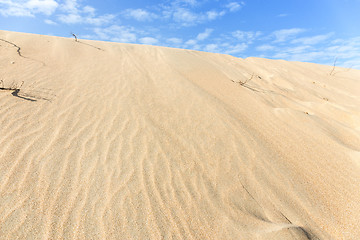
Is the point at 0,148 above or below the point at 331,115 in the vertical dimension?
below

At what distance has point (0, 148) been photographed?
2088mm

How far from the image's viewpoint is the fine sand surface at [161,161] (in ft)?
5.43

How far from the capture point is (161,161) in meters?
2.26

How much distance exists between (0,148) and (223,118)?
9.42ft

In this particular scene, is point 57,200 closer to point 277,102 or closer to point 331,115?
point 277,102

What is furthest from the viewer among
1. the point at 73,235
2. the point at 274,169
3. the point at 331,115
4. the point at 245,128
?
the point at 331,115

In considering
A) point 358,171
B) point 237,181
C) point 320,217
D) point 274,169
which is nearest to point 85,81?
point 237,181

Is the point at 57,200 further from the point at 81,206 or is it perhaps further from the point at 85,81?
the point at 85,81

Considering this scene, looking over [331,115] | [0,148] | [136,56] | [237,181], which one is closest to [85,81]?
[0,148]

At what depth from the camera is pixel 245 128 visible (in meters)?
→ 3.07

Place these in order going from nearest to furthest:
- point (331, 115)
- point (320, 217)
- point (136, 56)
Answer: point (320, 217) < point (331, 115) < point (136, 56)

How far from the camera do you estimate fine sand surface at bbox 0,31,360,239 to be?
5.43ft

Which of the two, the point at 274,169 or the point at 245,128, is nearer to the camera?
the point at 274,169

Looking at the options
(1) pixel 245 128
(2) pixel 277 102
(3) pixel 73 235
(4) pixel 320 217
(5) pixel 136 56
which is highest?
(5) pixel 136 56
